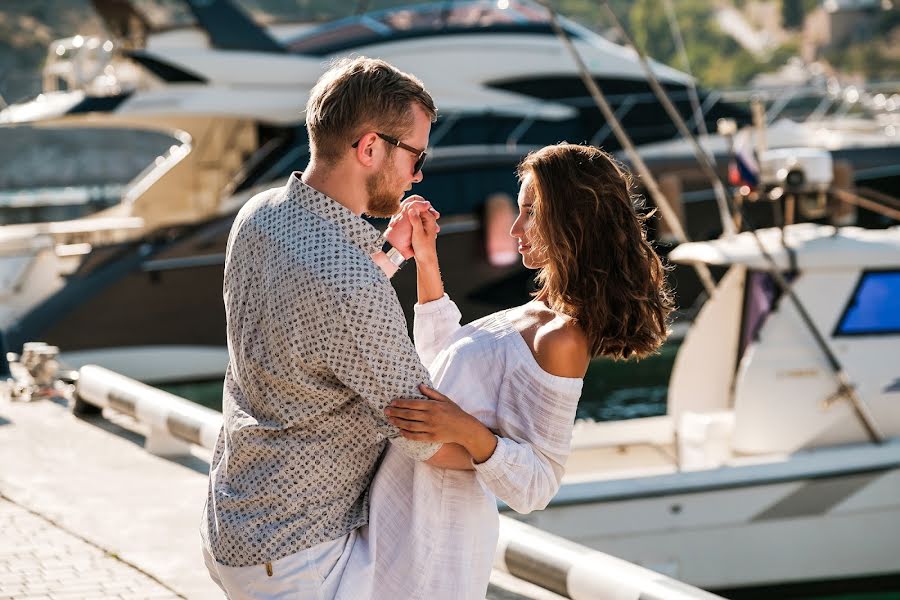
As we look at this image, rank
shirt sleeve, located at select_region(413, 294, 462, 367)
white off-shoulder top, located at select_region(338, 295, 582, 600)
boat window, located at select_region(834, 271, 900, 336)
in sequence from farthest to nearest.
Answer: boat window, located at select_region(834, 271, 900, 336)
shirt sleeve, located at select_region(413, 294, 462, 367)
white off-shoulder top, located at select_region(338, 295, 582, 600)

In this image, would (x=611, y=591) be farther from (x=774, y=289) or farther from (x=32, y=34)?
(x=32, y=34)

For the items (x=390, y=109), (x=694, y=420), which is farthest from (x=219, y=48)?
(x=390, y=109)

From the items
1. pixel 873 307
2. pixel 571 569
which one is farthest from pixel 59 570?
pixel 873 307

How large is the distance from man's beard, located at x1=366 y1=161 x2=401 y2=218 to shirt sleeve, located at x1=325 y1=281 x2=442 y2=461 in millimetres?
204

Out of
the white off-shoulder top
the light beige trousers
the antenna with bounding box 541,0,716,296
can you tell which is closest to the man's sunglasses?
the white off-shoulder top

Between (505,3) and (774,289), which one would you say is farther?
(505,3)

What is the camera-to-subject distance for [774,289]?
8.66m

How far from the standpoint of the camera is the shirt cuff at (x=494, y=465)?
8.22 feet

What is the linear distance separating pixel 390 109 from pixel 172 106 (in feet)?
50.1

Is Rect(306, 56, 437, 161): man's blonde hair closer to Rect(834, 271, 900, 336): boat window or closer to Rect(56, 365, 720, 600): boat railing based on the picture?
Rect(56, 365, 720, 600): boat railing

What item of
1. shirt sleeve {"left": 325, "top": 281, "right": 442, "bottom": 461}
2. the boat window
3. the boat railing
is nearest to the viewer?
shirt sleeve {"left": 325, "top": 281, "right": 442, "bottom": 461}

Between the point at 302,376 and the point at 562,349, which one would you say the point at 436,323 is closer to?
the point at 562,349

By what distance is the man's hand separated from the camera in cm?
281

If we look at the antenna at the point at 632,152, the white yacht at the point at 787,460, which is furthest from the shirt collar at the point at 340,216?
the white yacht at the point at 787,460
